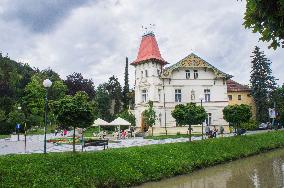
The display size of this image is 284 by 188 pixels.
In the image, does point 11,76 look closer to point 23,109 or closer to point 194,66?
point 23,109

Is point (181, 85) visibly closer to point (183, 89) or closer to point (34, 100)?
point (183, 89)

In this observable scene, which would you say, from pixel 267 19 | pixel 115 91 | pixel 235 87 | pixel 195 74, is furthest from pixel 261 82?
pixel 267 19

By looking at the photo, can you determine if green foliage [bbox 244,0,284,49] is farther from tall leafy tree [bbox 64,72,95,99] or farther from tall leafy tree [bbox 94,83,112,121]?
tall leafy tree [bbox 64,72,95,99]

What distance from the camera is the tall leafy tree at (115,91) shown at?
85.3m

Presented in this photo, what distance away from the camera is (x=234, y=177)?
73.0 feet

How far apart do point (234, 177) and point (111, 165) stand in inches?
289

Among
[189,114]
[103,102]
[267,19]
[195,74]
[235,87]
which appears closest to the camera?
[267,19]

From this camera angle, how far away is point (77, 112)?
20.9 meters

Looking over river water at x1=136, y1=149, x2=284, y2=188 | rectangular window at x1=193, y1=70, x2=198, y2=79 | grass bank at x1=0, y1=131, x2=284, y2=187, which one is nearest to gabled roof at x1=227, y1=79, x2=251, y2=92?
rectangular window at x1=193, y1=70, x2=198, y2=79

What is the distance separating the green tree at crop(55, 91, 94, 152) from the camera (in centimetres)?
2083

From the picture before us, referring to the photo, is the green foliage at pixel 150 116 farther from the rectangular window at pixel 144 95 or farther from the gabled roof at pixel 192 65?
the gabled roof at pixel 192 65

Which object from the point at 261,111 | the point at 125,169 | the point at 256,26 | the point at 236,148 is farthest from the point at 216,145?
the point at 261,111

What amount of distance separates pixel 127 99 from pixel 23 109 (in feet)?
68.0

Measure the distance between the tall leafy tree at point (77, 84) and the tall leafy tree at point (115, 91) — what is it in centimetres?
578
